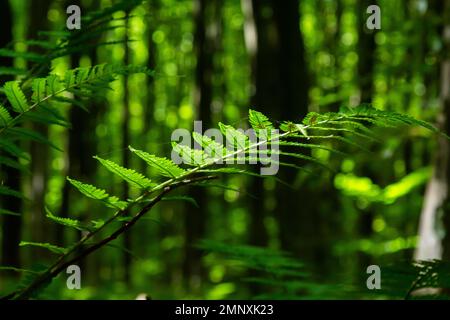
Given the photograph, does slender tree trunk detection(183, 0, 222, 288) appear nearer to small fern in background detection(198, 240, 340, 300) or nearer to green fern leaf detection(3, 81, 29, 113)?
small fern in background detection(198, 240, 340, 300)

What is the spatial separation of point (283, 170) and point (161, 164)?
4.13 m

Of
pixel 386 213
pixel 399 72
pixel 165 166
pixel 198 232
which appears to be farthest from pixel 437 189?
pixel 386 213

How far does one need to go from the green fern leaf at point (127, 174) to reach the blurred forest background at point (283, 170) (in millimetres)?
26

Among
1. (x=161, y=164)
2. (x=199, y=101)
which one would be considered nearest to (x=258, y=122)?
(x=161, y=164)

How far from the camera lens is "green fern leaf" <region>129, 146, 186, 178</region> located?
1046mm

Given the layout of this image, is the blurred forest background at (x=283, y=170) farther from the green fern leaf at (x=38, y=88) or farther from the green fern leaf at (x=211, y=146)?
the green fern leaf at (x=38, y=88)

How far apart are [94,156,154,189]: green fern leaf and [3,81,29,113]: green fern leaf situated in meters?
0.24

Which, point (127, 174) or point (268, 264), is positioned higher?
point (127, 174)

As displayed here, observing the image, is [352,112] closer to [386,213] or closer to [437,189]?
[437,189]

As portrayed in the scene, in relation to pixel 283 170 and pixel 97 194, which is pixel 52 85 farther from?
pixel 283 170

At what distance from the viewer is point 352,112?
107 cm

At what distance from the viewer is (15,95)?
116 centimetres

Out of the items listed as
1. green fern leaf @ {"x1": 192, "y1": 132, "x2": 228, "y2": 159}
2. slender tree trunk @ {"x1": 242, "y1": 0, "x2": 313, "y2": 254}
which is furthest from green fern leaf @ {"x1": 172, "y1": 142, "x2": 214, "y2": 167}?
slender tree trunk @ {"x1": 242, "y1": 0, "x2": 313, "y2": 254}

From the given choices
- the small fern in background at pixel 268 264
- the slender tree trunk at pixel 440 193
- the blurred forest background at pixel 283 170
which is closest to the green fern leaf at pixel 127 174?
the blurred forest background at pixel 283 170
